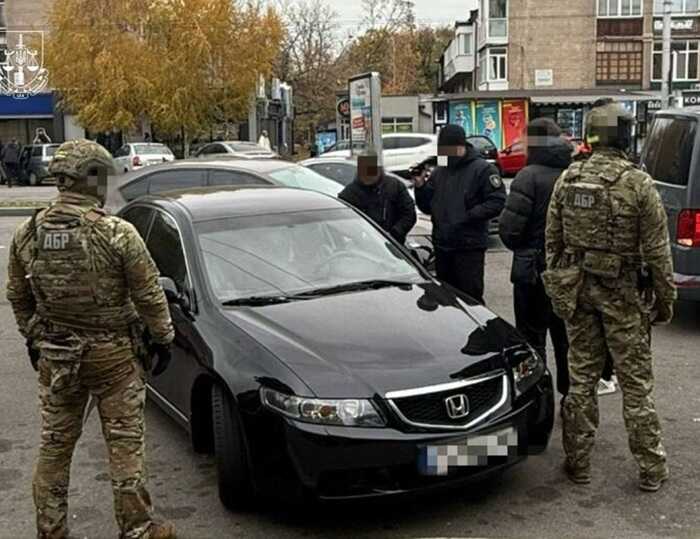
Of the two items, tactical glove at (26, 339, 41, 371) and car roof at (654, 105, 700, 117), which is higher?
car roof at (654, 105, 700, 117)

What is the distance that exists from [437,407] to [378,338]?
0.53 meters

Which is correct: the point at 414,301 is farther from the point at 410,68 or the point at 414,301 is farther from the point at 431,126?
the point at 410,68

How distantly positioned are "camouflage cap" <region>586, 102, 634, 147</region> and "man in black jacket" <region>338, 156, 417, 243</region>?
3022mm

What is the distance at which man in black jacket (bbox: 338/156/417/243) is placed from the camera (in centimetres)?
746

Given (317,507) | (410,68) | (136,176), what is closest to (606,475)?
(317,507)

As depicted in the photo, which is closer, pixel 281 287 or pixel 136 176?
pixel 281 287

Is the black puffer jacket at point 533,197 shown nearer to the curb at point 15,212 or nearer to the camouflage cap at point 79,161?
the camouflage cap at point 79,161

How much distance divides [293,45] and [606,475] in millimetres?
53961

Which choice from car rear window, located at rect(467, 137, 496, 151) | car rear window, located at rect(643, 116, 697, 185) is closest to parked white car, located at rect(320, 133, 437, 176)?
car rear window, located at rect(467, 137, 496, 151)

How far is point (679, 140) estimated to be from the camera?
308 inches

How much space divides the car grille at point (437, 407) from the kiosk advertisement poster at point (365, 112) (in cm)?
1185

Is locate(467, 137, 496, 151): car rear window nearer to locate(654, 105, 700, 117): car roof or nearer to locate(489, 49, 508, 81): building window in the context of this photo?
A: locate(654, 105, 700, 117): car roof

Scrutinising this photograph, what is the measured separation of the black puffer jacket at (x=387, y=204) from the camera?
24.5ft

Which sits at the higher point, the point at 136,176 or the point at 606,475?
the point at 136,176
